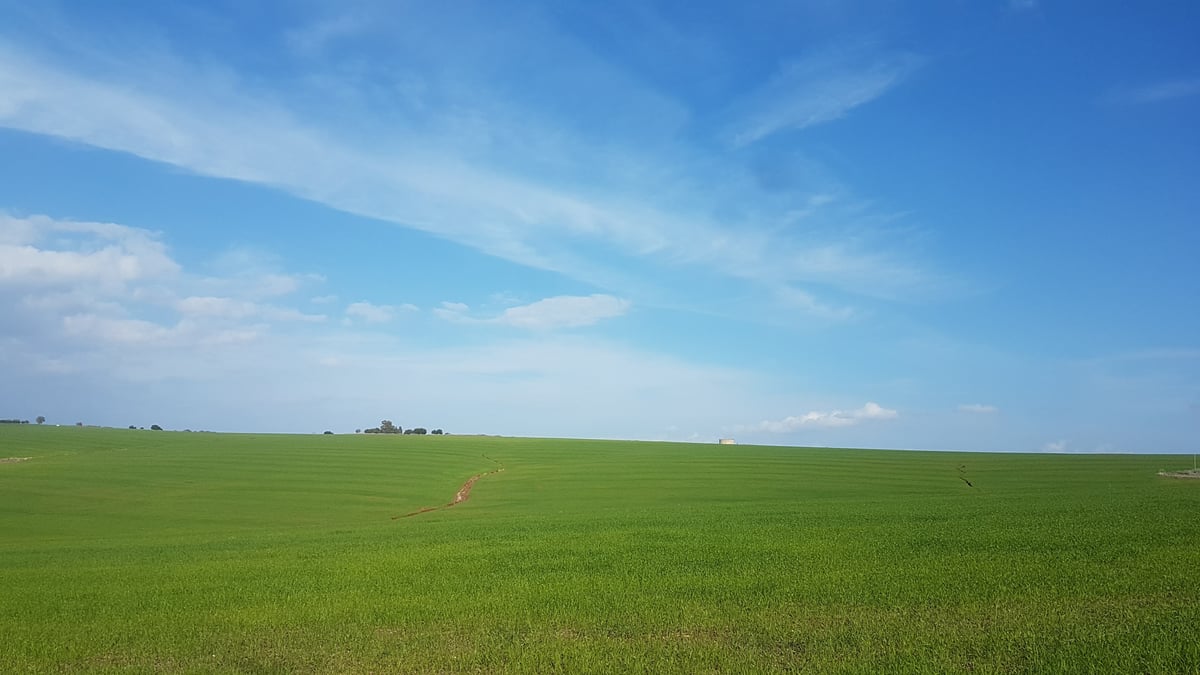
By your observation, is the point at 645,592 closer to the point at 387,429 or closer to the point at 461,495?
the point at 461,495

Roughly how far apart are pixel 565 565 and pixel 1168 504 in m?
21.2

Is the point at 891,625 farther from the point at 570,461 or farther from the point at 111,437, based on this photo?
the point at 111,437

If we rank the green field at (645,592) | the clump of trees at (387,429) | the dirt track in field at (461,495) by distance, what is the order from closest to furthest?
the green field at (645,592)
the dirt track in field at (461,495)
the clump of trees at (387,429)

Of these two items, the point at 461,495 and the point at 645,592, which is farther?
the point at 461,495

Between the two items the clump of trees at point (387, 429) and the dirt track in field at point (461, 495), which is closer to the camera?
the dirt track in field at point (461, 495)

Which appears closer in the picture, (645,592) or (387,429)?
(645,592)

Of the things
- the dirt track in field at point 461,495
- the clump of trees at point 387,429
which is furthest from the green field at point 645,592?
the clump of trees at point 387,429

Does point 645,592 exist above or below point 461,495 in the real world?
above

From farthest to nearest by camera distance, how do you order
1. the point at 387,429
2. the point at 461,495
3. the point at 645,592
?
the point at 387,429 → the point at 461,495 → the point at 645,592

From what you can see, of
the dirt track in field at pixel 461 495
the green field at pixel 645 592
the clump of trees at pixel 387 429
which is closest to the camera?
the green field at pixel 645 592

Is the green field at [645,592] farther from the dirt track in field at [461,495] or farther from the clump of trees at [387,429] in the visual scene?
the clump of trees at [387,429]

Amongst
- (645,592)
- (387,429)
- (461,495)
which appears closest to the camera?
(645,592)

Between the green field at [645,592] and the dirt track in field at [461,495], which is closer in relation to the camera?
the green field at [645,592]

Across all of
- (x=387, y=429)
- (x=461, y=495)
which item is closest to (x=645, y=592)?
(x=461, y=495)
